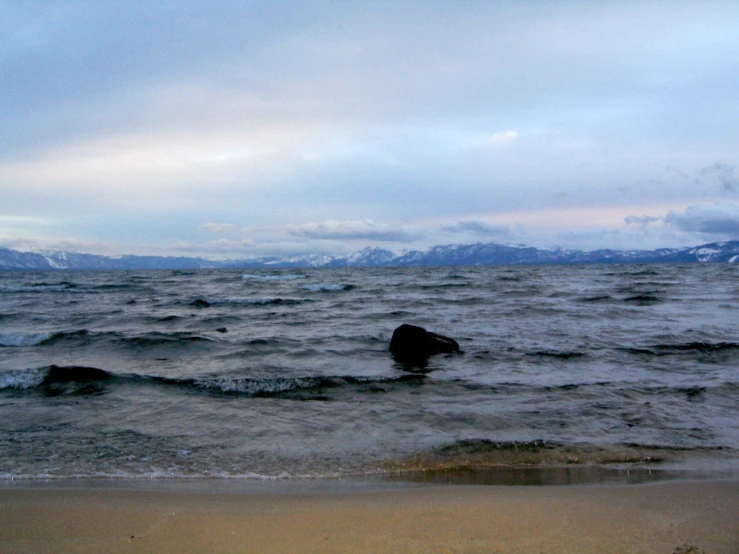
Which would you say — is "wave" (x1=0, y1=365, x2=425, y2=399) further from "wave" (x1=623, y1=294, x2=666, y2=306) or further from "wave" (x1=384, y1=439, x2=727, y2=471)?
"wave" (x1=623, y1=294, x2=666, y2=306)

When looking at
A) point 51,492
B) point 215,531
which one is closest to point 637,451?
point 215,531

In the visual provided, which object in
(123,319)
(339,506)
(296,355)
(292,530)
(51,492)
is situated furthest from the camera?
(123,319)

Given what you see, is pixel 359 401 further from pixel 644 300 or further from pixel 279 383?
pixel 644 300

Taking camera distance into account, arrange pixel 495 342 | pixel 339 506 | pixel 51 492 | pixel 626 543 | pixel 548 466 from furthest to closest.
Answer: pixel 495 342 < pixel 548 466 < pixel 51 492 < pixel 339 506 < pixel 626 543

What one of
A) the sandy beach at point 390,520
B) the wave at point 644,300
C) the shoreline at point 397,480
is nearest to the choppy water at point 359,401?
the shoreline at point 397,480

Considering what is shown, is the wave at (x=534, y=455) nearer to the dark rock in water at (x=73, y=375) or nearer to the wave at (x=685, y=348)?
the wave at (x=685, y=348)

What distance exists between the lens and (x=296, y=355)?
12.3 meters

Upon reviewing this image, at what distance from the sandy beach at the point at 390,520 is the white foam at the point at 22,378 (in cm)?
535

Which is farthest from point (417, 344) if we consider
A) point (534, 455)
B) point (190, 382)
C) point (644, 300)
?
point (644, 300)

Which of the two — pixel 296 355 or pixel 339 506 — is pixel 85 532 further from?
pixel 296 355

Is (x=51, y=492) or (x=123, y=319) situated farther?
(x=123, y=319)

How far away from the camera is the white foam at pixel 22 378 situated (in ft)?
→ 30.0

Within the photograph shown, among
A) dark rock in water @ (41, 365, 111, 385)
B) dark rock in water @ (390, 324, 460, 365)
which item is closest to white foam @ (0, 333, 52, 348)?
dark rock in water @ (41, 365, 111, 385)

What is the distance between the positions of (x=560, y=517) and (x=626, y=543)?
0.54 metres
